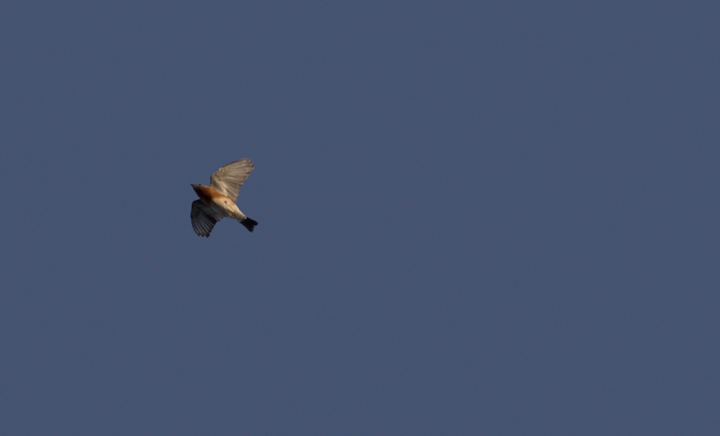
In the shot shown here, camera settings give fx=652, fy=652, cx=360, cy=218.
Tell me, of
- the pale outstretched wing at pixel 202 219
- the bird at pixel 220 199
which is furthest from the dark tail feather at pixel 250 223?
the pale outstretched wing at pixel 202 219

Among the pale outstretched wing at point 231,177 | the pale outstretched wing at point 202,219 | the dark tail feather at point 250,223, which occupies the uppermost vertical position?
the pale outstretched wing at point 231,177

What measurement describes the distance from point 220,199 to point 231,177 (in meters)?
1.46

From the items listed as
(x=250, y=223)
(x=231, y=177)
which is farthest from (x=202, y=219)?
(x=250, y=223)

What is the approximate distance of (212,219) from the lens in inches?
1275

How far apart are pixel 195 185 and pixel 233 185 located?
1952mm

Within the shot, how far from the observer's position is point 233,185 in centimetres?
3222

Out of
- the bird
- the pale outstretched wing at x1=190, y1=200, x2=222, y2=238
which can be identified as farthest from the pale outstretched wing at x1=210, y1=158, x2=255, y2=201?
the pale outstretched wing at x1=190, y1=200, x2=222, y2=238

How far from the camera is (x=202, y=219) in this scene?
107 feet

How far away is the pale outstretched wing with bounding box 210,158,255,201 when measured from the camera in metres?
31.9

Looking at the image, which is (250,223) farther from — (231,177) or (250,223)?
(231,177)

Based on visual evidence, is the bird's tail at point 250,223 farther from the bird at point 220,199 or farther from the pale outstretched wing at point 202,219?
the pale outstretched wing at point 202,219

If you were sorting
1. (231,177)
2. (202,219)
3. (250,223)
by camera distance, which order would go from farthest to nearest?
(202,219), (231,177), (250,223)

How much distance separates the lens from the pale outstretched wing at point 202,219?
106 feet

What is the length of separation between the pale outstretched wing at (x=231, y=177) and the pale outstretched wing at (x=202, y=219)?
1284mm
